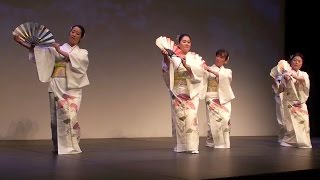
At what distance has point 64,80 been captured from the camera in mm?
5270

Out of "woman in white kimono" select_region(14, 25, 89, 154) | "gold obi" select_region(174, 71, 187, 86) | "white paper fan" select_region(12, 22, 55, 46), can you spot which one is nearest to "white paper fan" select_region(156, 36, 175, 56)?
"gold obi" select_region(174, 71, 187, 86)

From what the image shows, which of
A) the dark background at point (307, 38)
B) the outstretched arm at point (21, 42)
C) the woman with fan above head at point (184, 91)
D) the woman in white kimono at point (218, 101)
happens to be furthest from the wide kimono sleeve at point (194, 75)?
the dark background at point (307, 38)

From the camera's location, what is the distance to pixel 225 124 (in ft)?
22.0

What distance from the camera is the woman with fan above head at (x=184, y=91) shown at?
5633 millimetres

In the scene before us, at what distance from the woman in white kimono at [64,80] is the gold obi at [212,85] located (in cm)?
200

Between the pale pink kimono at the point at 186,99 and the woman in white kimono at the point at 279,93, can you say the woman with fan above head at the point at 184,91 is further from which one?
the woman in white kimono at the point at 279,93

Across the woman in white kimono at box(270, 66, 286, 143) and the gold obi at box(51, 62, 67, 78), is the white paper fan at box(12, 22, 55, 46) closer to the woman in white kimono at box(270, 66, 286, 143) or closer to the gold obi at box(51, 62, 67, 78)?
the gold obi at box(51, 62, 67, 78)

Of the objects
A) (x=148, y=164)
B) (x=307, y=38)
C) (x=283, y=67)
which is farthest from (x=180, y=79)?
(x=307, y=38)

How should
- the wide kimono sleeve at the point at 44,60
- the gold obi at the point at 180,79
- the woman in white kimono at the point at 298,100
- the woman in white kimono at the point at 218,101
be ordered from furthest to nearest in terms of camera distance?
the woman in white kimono at the point at 298,100
the woman in white kimono at the point at 218,101
the gold obi at the point at 180,79
the wide kimono sleeve at the point at 44,60

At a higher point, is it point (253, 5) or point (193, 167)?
point (253, 5)

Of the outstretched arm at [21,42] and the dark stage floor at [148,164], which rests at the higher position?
the outstretched arm at [21,42]

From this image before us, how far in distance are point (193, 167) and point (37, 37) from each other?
6.75 feet

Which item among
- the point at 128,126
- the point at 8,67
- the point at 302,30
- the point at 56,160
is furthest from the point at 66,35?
the point at 302,30

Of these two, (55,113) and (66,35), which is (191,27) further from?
(55,113)
